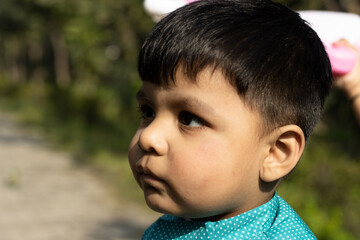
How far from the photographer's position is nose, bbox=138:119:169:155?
1.24 metres

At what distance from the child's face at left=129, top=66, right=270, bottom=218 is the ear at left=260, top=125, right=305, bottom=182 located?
35 mm

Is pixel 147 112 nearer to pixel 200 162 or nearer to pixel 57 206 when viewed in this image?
pixel 200 162

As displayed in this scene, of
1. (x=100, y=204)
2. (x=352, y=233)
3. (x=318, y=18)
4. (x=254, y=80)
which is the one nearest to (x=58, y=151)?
(x=100, y=204)

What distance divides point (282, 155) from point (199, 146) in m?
0.22

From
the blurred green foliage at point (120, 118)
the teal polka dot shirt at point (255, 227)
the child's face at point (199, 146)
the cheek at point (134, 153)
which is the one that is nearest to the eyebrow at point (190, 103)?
the child's face at point (199, 146)

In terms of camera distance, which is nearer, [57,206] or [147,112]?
[147,112]

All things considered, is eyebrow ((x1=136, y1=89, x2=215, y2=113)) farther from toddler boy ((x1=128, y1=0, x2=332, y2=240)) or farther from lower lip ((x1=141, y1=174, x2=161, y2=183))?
lower lip ((x1=141, y1=174, x2=161, y2=183))

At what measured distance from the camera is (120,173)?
707cm

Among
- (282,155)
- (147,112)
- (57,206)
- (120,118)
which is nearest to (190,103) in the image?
(147,112)

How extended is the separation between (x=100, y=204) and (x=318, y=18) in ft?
14.2

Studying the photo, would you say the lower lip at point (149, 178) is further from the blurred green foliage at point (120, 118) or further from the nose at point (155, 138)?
the blurred green foliage at point (120, 118)

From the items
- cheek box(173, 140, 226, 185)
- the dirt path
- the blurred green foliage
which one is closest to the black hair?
cheek box(173, 140, 226, 185)

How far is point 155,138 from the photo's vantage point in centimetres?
125

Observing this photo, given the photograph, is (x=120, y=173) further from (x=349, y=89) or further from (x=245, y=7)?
(x=245, y=7)
